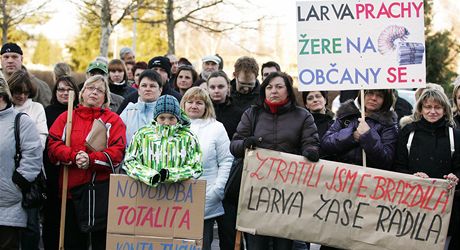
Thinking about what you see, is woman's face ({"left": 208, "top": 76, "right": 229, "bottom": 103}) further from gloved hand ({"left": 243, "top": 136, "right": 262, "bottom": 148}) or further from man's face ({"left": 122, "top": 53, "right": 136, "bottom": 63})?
man's face ({"left": 122, "top": 53, "right": 136, "bottom": 63})

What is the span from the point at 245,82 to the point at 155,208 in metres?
2.73

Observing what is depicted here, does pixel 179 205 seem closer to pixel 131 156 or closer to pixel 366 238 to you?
pixel 131 156

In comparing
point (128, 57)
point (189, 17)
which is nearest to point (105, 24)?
point (189, 17)

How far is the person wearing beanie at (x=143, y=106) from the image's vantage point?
7676 mm

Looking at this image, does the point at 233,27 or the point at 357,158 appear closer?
the point at 357,158

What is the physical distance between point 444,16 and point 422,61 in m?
56.9

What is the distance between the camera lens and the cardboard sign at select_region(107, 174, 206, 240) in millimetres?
6512

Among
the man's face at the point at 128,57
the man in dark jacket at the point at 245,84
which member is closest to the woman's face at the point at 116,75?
the man in dark jacket at the point at 245,84

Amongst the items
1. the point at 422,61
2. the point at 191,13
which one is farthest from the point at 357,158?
the point at 191,13

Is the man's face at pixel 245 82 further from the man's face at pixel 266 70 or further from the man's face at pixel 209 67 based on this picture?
the man's face at pixel 209 67

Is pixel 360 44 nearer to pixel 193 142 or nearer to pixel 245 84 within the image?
pixel 193 142

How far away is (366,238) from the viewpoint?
6.55m

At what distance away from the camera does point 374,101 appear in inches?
273

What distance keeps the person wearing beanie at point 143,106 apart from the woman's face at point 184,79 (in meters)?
1.88
